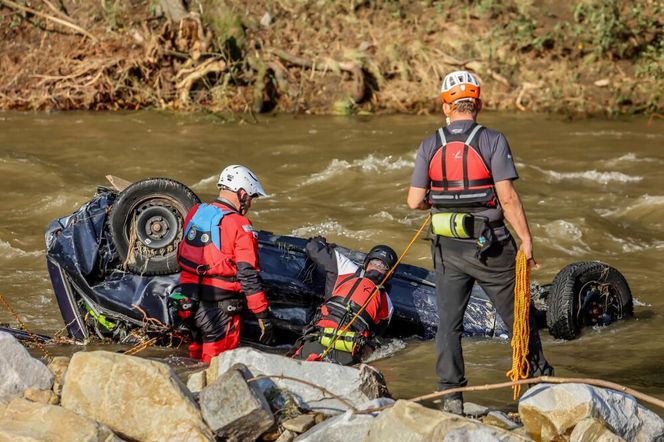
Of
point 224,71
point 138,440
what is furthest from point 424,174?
point 224,71

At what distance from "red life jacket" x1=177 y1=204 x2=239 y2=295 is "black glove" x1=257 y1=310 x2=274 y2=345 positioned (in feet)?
1.05

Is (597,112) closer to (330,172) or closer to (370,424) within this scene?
(330,172)

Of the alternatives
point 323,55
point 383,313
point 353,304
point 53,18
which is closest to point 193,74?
point 323,55

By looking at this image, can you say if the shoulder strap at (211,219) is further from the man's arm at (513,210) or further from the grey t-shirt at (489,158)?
the man's arm at (513,210)

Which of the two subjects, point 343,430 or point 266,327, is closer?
point 343,430

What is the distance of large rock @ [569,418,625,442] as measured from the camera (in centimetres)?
480

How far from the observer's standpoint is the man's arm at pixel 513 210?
5.50 meters

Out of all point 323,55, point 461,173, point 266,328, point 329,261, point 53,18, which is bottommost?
point 266,328

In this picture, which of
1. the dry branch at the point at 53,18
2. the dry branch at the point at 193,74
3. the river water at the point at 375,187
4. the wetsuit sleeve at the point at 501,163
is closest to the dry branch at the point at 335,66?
the river water at the point at 375,187

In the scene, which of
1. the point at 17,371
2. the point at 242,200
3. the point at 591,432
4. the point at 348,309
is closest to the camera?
the point at 591,432

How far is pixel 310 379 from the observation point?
5.45 metres

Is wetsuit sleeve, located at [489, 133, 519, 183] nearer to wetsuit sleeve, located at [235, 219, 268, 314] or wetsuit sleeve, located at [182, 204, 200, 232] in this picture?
wetsuit sleeve, located at [235, 219, 268, 314]

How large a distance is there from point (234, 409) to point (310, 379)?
1.81 feet

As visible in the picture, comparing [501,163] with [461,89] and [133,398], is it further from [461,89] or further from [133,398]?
[133,398]
